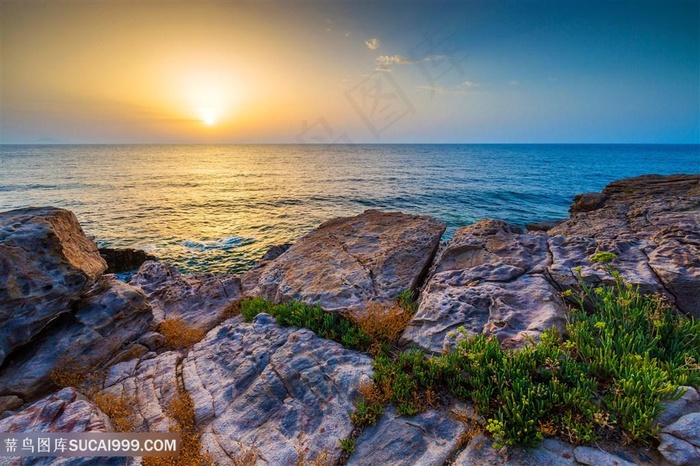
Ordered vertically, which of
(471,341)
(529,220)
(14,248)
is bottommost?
(529,220)

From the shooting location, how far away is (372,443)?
208 inches

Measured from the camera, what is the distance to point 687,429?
4.44 m

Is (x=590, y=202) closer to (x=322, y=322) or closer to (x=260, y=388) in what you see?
(x=322, y=322)

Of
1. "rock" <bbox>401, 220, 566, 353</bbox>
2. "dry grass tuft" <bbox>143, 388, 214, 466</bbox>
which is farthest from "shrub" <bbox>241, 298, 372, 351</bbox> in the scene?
"dry grass tuft" <bbox>143, 388, 214, 466</bbox>

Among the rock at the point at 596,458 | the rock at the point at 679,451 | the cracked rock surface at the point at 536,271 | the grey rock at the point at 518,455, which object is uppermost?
the cracked rock surface at the point at 536,271

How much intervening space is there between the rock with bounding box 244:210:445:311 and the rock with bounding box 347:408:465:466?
3.55 m

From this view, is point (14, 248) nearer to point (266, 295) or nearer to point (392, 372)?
point (266, 295)

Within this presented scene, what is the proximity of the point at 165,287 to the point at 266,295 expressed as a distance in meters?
5.98

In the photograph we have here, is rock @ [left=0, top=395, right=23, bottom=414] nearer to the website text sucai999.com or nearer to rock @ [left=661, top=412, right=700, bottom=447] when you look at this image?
the website text sucai999.com

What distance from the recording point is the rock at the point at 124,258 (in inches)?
894

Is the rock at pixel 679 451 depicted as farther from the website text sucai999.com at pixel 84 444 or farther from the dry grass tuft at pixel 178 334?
the dry grass tuft at pixel 178 334

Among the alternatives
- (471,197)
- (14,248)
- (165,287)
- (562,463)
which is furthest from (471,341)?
(471,197)

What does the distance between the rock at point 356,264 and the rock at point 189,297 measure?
1.03m

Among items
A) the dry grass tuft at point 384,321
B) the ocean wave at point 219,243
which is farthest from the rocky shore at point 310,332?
the ocean wave at point 219,243
